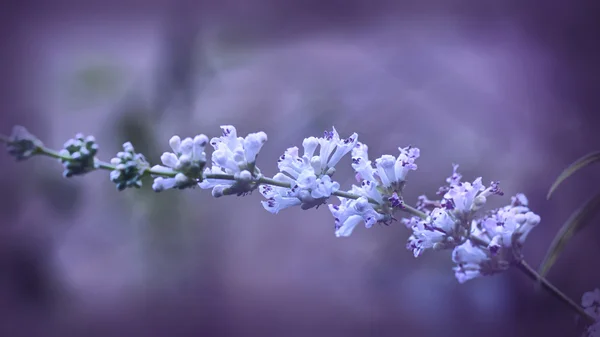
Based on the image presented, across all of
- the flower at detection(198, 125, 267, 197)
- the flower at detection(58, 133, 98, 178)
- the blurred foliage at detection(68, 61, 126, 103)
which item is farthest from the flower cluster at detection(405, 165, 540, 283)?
the blurred foliage at detection(68, 61, 126, 103)

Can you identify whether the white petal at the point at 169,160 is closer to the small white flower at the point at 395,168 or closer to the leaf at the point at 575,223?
the small white flower at the point at 395,168

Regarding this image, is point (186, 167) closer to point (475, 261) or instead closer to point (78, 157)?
point (78, 157)

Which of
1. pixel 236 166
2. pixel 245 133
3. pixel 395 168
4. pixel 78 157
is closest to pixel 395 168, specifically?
pixel 395 168

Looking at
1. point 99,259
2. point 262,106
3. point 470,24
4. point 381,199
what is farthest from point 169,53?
point 381,199

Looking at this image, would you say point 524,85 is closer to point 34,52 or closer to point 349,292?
point 349,292

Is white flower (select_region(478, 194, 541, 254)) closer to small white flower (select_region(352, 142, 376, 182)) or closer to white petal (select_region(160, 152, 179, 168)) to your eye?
small white flower (select_region(352, 142, 376, 182))

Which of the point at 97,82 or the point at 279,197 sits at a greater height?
the point at 97,82

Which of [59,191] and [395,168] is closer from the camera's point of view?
[395,168]

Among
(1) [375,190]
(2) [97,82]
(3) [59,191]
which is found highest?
Result: (2) [97,82]
